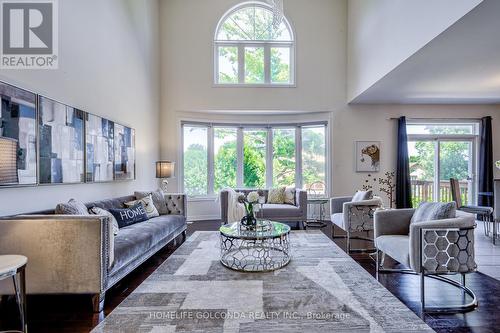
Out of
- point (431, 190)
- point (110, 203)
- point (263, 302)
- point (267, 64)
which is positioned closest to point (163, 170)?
point (110, 203)

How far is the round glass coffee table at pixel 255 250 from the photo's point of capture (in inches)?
113

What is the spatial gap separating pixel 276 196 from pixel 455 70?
3.56 metres

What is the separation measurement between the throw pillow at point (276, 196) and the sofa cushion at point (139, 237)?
2.12 m

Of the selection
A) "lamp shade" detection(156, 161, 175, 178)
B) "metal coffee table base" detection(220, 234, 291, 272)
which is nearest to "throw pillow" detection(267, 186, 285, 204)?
"metal coffee table base" detection(220, 234, 291, 272)

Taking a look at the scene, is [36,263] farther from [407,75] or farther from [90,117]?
[407,75]

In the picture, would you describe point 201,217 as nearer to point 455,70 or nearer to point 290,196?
point 290,196

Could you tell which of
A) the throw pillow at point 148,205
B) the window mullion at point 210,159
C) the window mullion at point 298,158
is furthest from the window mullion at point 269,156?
the throw pillow at point 148,205

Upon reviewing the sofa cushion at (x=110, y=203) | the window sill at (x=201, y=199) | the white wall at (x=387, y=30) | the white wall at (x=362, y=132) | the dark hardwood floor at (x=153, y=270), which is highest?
the white wall at (x=387, y=30)

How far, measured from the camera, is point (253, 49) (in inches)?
246

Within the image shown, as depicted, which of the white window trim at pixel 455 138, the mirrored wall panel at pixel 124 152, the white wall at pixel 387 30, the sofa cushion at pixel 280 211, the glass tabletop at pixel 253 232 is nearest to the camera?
the glass tabletop at pixel 253 232

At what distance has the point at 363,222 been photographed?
3.80 meters

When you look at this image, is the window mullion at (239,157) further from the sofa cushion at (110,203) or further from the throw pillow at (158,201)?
the sofa cushion at (110,203)

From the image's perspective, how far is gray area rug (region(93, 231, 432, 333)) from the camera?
1940 millimetres

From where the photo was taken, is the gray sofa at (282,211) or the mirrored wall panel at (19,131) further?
the gray sofa at (282,211)
